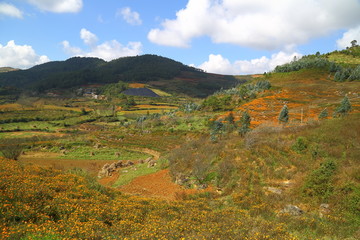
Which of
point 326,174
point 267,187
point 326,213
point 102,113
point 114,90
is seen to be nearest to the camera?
point 326,213

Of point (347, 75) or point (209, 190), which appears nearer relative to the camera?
point (209, 190)

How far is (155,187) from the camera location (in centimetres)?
1864

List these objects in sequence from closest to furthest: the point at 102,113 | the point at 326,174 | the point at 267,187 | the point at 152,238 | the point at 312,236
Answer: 1. the point at 152,238
2. the point at 312,236
3. the point at 326,174
4. the point at 267,187
5. the point at 102,113

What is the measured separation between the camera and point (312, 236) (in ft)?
25.9

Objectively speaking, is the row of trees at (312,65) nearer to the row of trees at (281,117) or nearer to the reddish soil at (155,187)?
the row of trees at (281,117)

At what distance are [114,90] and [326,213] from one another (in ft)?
430

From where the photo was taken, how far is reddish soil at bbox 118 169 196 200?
16.6 meters

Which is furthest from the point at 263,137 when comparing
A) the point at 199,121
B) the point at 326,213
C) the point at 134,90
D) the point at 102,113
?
the point at 134,90

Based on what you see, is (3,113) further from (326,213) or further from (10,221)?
(326,213)

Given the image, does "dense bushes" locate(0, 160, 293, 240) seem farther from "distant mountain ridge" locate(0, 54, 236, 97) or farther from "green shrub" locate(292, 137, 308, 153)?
"distant mountain ridge" locate(0, 54, 236, 97)

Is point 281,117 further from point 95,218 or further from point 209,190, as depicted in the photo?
point 95,218

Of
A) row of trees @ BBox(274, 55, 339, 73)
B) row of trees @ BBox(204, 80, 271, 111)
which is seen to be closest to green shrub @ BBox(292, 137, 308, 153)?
row of trees @ BBox(204, 80, 271, 111)

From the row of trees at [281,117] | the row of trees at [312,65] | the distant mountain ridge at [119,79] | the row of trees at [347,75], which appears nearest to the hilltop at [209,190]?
the row of trees at [281,117]

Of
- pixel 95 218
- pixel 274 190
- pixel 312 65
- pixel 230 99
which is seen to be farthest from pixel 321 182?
pixel 312 65
